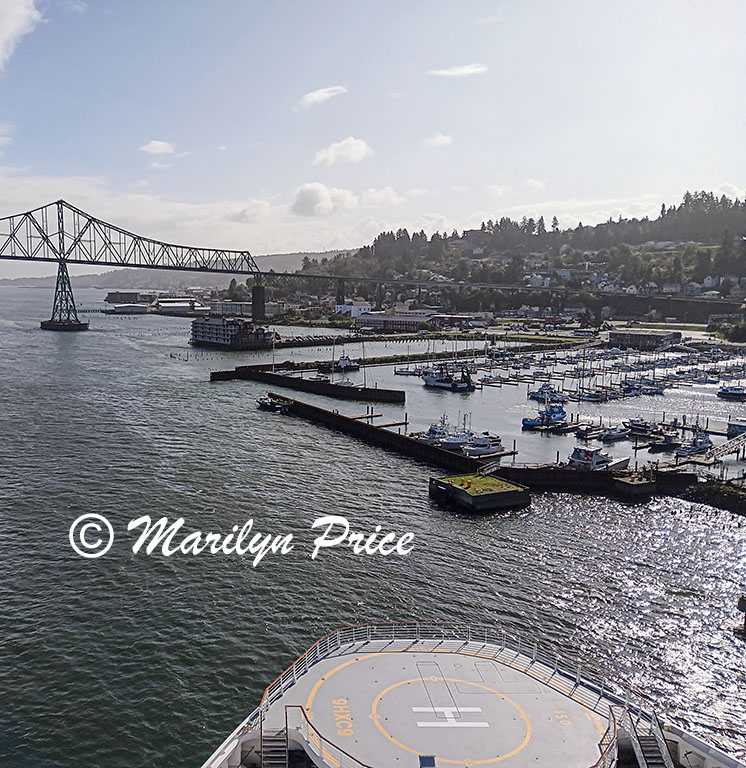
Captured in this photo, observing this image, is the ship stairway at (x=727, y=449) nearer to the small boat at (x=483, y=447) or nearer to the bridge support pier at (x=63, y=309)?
the small boat at (x=483, y=447)

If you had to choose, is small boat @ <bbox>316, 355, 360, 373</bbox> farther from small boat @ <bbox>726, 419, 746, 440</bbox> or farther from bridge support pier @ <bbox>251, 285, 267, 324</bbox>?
bridge support pier @ <bbox>251, 285, 267, 324</bbox>

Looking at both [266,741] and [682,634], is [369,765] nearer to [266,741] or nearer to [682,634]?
[266,741]

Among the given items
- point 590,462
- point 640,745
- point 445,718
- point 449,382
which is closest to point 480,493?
point 590,462

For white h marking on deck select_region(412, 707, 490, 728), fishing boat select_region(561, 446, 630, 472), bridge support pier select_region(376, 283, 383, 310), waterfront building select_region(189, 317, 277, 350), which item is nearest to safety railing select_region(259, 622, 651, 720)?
white h marking on deck select_region(412, 707, 490, 728)

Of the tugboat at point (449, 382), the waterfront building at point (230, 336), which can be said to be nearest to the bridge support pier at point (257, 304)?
the waterfront building at point (230, 336)

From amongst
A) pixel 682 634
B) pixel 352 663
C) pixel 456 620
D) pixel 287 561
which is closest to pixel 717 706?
pixel 682 634

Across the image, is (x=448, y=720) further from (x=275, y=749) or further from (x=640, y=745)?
(x=640, y=745)
